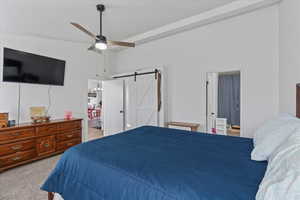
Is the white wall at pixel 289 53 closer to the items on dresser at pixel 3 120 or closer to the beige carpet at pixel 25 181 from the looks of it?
the beige carpet at pixel 25 181

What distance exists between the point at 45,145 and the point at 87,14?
286 cm

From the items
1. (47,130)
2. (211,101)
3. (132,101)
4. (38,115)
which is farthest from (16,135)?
A: (211,101)

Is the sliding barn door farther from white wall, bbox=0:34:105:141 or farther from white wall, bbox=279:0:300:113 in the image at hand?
white wall, bbox=279:0:300:113

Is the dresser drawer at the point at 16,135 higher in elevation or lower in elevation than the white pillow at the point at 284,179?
lower

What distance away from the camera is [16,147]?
3.00 meters

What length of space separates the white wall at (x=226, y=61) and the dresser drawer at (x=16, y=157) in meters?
3.18

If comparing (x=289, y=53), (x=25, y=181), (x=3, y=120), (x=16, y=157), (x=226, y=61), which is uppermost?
(x=226, y=61)

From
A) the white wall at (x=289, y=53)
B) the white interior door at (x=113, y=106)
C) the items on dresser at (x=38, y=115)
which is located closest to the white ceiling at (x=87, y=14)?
the white wall at (x=289, y=53)

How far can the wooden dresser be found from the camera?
288cm

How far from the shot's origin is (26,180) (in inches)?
102

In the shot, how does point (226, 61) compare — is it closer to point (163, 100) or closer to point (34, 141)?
point (163, 100)

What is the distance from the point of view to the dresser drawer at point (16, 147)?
2.84 meters

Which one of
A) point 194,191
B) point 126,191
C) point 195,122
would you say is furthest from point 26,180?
point 195,122

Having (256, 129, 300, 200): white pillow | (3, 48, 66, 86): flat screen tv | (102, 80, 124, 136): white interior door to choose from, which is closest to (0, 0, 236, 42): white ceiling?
(3, 48, 66, 86): flat screen tv
